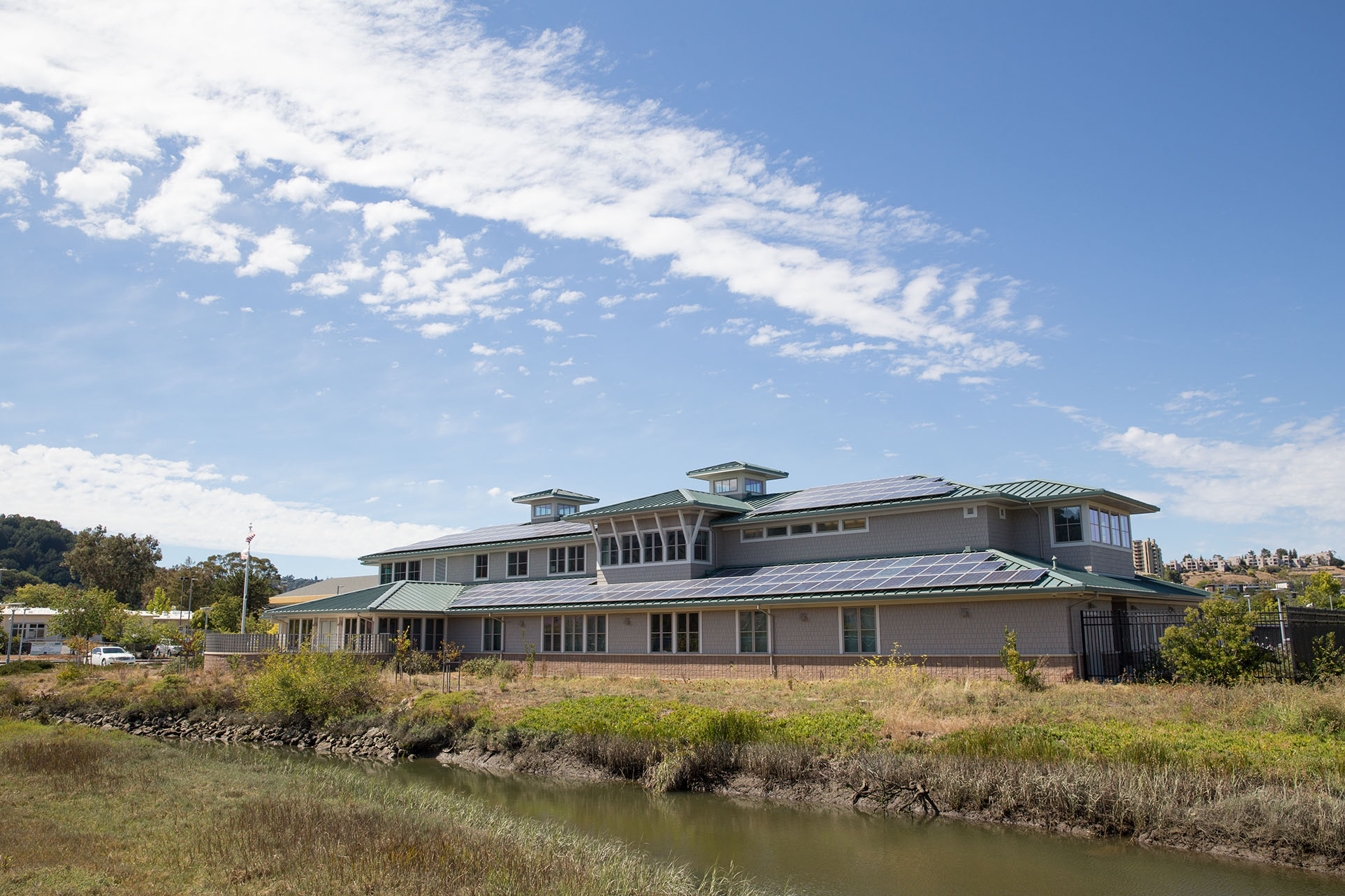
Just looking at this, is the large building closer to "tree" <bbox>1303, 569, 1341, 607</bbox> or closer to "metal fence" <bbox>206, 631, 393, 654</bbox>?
"metal fence" <bbox>206, 631, 393, 654</bbox>

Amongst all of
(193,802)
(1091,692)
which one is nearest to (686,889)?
(193,802)

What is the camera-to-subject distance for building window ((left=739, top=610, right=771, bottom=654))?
32.5 m

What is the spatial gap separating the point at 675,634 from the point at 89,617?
46.5 metres

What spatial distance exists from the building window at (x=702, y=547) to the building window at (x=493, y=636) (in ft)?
34.2

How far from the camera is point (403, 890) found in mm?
9383

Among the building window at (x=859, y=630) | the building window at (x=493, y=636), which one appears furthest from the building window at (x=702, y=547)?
the building window at (x=493, y=636)

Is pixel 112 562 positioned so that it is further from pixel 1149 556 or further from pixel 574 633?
pixel 1149 556

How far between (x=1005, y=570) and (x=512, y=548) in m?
26.3

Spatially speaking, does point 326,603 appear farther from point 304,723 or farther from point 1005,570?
point 1005,570

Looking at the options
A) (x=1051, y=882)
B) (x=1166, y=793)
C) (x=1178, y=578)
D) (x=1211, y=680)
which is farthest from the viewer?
(x=1178, y=578)

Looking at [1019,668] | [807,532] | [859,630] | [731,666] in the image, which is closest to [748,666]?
[731,666]

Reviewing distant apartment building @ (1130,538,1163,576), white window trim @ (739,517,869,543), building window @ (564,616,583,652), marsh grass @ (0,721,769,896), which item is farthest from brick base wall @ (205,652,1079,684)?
distant apartment building @ (1130,538,1163,576)

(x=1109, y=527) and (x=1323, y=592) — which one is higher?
(x=1109, y=527)

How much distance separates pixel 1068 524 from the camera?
102 ft
